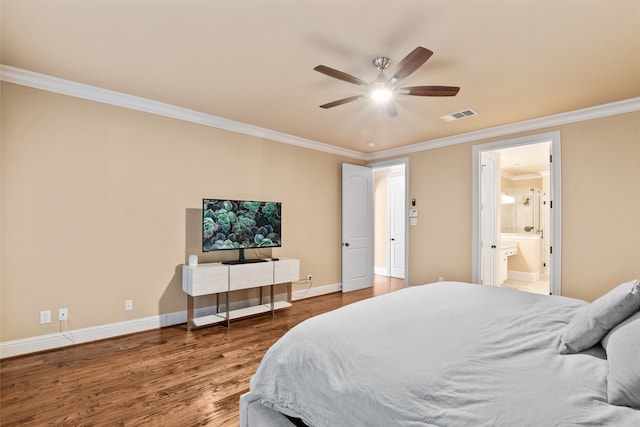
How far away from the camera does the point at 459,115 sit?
3.78 m

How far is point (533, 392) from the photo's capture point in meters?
1.06

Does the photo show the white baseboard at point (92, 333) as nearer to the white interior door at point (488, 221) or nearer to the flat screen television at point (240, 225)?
the flat screen television at point (240, 225)

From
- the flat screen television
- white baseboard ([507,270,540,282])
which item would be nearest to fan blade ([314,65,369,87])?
the flat screen television

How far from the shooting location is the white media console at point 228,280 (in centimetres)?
347

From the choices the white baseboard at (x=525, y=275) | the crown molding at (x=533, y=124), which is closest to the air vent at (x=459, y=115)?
the crown molding at (x=533, y=124)

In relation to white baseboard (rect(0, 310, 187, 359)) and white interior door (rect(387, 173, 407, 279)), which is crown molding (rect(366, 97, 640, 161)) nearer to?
white interior door (rect(387, 173, 407, 279))

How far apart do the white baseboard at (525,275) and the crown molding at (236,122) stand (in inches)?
160

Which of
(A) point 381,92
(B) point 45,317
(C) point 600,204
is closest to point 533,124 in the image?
(C) point 600,204

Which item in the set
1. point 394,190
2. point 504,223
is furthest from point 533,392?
point 504,223

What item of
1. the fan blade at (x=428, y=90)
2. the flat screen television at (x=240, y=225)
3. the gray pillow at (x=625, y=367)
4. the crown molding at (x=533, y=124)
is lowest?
the gray pillow at (x=625, y=367)

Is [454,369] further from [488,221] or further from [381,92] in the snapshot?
[488,221]

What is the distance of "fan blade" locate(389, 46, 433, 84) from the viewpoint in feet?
6.17

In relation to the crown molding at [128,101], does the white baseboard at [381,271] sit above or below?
below

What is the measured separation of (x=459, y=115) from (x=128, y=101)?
3.80 m
